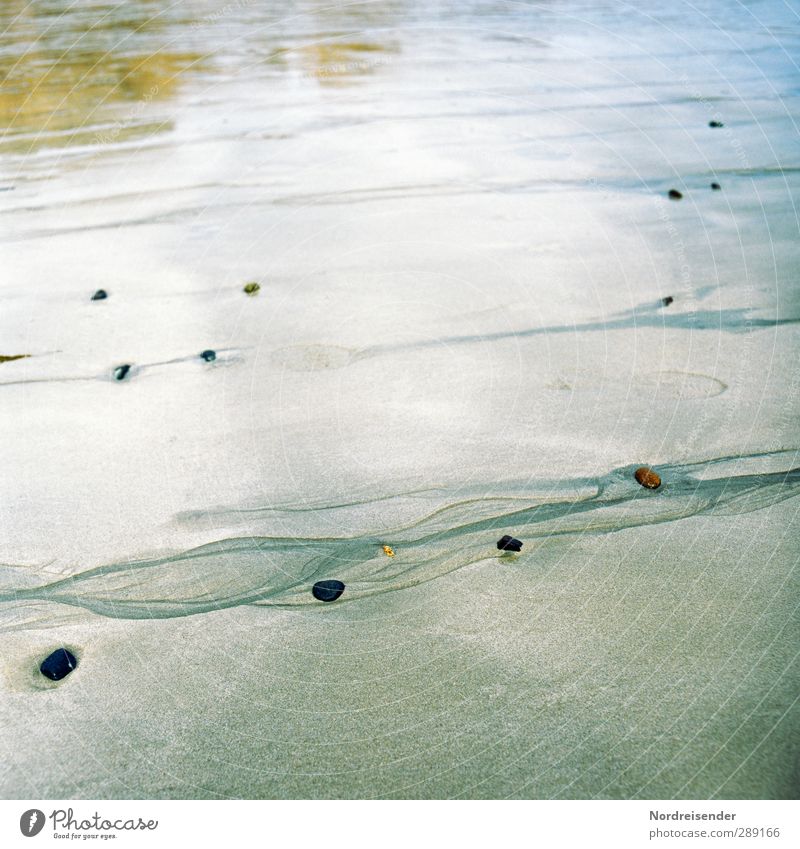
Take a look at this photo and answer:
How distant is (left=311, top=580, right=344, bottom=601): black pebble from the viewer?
235 centimetres

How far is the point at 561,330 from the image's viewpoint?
3.63m

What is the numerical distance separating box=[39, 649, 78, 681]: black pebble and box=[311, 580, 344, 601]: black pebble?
681mm

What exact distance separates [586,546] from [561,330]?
4.59ft

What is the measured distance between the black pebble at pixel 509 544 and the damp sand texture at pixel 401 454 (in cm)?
5

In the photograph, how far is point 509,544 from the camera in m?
2.51
